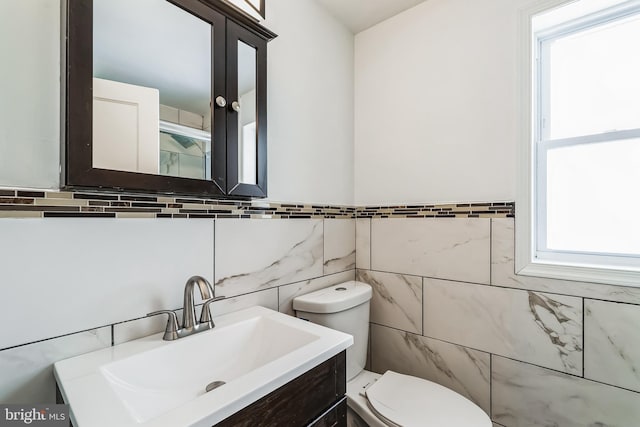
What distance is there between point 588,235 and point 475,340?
2.22ft

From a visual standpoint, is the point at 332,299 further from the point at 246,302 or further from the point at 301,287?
the point at 246,302

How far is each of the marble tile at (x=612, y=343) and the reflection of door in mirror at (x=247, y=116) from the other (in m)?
1.42

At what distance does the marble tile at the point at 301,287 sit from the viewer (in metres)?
1.34

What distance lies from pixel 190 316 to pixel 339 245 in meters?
0.92

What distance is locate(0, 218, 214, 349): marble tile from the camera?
0.70 meters

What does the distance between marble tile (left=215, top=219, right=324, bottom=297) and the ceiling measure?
1.18m

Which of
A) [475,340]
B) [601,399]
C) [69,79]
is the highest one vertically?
[69,79]

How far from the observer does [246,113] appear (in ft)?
3.84

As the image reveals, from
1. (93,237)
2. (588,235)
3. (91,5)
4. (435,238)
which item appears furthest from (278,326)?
(588,235)

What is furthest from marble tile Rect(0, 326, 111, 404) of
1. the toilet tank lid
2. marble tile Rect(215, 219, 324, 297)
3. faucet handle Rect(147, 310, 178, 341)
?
the toilet tank lid

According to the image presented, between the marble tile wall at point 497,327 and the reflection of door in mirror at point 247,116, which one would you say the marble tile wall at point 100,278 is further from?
the marble tile wall at point 497,327

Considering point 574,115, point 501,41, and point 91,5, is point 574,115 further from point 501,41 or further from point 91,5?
point 91,5

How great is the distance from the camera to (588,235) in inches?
50.1

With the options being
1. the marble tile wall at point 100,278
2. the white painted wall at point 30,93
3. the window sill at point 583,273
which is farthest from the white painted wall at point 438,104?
the white painted wall at point 30,93
